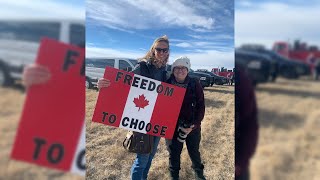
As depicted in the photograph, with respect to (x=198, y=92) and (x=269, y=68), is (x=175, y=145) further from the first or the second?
(x=269, y=68)

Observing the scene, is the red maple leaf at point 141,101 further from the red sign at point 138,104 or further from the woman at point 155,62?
the woman at point 155,62

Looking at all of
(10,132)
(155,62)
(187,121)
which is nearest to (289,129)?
(187,121)

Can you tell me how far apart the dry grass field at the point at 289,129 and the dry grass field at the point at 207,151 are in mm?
197

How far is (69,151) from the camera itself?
2133 mm

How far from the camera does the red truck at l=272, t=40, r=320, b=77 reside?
230 centimetres

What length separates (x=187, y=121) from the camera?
7.99 ft

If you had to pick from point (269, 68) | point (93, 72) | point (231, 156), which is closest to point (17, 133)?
point (93, 72)

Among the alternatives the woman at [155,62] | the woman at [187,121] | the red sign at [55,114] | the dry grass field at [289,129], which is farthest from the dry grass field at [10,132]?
the dry grass field at [289,129]

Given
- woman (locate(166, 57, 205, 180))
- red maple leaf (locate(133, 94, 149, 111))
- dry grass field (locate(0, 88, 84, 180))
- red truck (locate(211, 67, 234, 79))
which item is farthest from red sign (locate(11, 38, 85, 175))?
red truck (locate(211, 67, 234, 79))

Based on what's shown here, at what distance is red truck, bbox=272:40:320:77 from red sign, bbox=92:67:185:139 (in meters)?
0.65

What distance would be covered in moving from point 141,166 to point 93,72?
697mm

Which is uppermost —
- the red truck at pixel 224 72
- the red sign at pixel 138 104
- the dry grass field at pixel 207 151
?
the red truck at pixel 224 72

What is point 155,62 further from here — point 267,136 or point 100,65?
point 267,136

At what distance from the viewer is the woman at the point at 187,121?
238 centimetres
